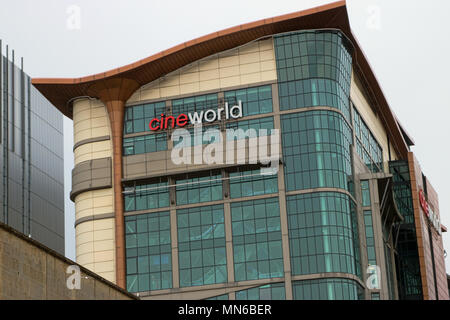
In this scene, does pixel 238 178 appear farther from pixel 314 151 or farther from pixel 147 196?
pixel 147 196

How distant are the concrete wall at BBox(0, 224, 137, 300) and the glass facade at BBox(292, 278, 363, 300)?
53.2 m

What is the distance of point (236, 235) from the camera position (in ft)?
329

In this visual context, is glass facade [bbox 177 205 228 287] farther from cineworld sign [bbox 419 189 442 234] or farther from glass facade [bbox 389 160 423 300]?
cineworld sign [bbox 419 189 442 234]

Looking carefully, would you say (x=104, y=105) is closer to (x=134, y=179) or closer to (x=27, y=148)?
(x=134, y=179)

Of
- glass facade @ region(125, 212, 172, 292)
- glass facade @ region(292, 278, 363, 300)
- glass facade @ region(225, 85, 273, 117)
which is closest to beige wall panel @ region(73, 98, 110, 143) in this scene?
glass facade @ region(125, 212, 172, 292)

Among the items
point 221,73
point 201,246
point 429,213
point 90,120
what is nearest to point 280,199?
point 201,246

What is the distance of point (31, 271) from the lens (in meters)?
39.2

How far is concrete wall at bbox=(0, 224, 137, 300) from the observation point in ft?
121

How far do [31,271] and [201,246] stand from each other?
62261 mm

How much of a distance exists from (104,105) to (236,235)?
22556mm

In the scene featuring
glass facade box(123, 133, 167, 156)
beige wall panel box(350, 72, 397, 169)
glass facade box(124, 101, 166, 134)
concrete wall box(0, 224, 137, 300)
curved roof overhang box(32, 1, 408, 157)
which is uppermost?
curved roof overhang box(32, 1, 408, 157)

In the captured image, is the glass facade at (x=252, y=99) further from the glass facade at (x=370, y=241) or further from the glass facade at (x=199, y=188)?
the glass facade at (x=370, y=241)
